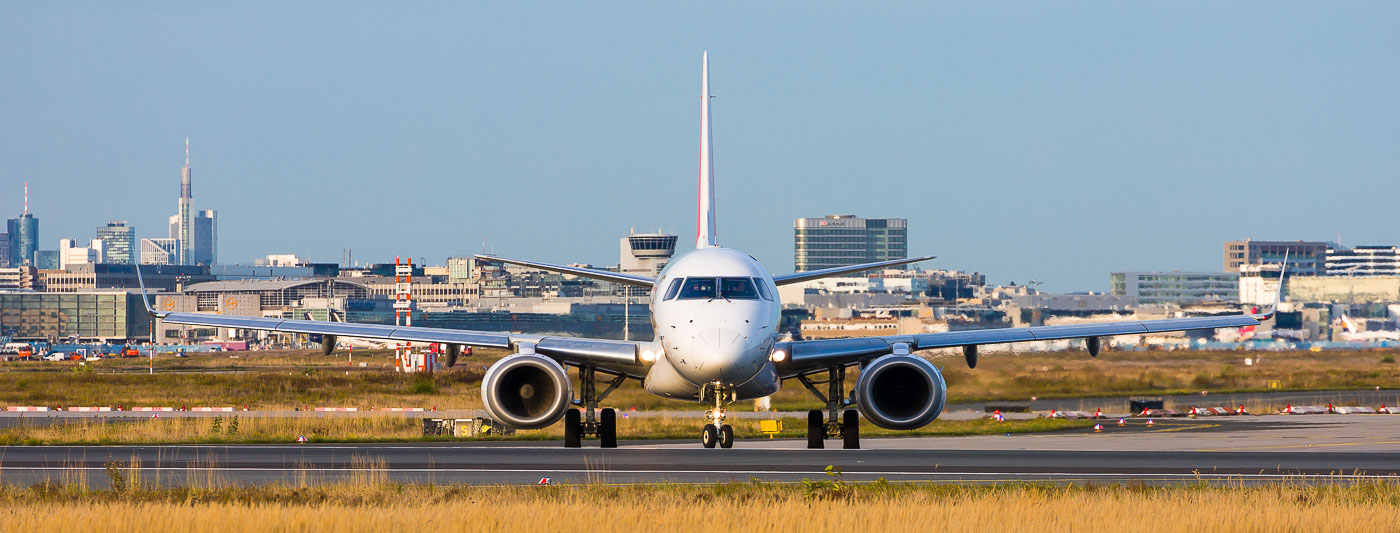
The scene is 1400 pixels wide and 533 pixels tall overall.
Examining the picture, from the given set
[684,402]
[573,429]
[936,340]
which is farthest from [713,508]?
[684,402]

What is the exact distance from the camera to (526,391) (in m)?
29.5

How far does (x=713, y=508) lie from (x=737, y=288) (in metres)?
10.4

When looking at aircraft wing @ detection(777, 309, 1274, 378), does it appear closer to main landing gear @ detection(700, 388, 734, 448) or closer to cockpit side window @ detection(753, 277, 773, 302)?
main landing gear @ detection(700, 388, 734, 448)

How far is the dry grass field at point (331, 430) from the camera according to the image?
1366 inches

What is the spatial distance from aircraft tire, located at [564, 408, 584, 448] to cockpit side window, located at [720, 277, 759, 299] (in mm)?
4780

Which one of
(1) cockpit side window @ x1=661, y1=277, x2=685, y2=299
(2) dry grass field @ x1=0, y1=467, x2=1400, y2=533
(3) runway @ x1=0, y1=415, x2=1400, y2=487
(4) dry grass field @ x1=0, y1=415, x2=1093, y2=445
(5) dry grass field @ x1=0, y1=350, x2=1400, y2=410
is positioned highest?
(1) cockpit side window @ x1=661, y1=277, x2=685, y2=299

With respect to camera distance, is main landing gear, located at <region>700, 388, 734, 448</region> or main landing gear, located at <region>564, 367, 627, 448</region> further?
main landing gear, located at <region>564, 367, 627, 448</region>

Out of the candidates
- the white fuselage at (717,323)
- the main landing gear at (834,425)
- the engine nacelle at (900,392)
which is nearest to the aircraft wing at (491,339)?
the white fuselage at (717,323)

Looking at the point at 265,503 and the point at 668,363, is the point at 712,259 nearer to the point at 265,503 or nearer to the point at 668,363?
the point at 668,363

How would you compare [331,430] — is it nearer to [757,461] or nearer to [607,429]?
[607,429]

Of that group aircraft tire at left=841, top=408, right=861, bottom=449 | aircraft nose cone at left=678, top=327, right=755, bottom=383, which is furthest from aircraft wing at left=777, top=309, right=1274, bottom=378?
aircraft nose cone at left=678, top=327, right=755, bottom=383

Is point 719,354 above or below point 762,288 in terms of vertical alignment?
below

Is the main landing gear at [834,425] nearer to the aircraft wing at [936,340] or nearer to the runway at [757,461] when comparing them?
the runway at [757,461]

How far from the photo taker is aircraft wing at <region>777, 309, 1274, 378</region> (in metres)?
29.8
